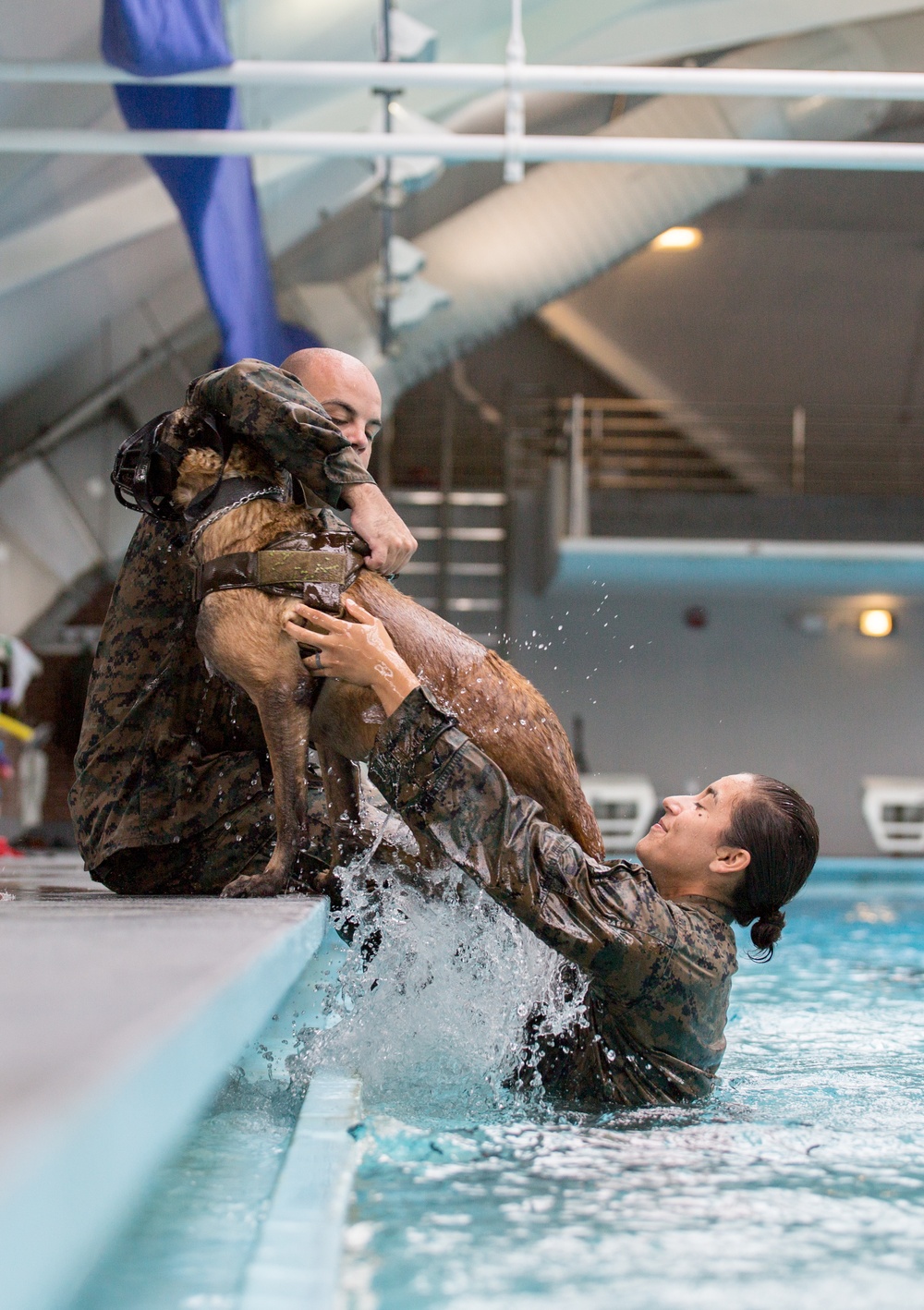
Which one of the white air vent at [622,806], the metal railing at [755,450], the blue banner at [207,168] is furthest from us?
the metal railing at [755,450]

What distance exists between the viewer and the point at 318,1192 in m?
1.46

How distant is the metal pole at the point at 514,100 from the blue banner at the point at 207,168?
1.04 metres

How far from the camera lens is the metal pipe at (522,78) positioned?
4457 mm

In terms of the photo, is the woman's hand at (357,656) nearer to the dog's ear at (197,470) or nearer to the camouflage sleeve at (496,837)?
the camouflage sleeve at (496,837)

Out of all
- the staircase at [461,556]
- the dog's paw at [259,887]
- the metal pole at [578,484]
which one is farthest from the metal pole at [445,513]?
the dog's paw at [259,887]

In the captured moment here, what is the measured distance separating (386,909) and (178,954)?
131 cm

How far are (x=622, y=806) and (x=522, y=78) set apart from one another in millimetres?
7946

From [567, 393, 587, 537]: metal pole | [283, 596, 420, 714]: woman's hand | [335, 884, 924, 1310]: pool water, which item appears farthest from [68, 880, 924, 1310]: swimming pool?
[567, 393, 587, 537]: metal pole

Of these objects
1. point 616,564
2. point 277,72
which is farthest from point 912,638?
point 277,72

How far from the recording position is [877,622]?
14.3 metres

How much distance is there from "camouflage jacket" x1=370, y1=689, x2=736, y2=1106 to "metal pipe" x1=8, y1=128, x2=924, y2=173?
3355mm

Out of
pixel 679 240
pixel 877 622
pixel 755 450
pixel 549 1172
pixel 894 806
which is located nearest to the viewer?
pixel 549 1172

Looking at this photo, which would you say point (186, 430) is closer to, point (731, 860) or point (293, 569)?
point (293, 569)

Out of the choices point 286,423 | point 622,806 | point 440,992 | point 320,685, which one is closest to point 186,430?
point 286,423
